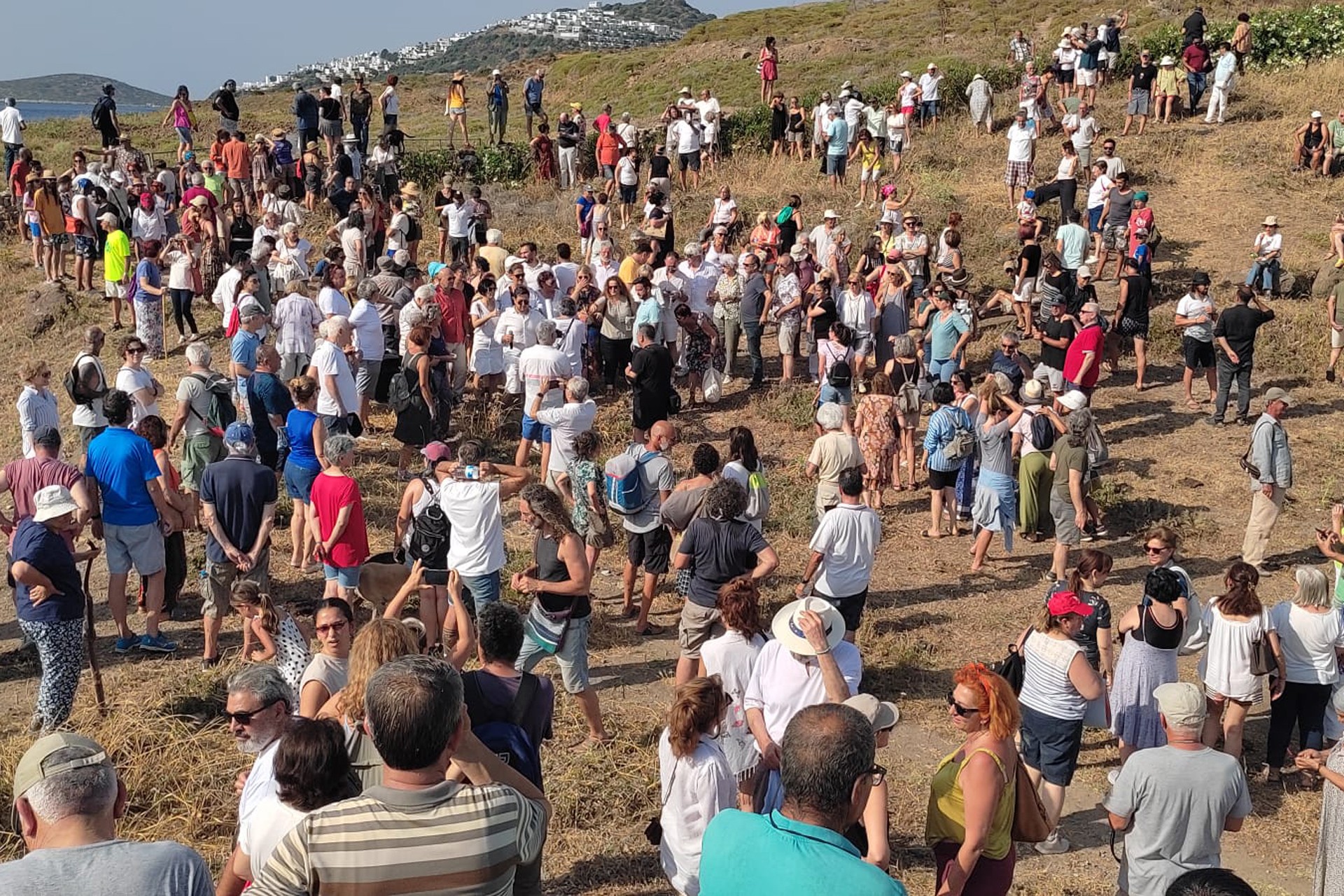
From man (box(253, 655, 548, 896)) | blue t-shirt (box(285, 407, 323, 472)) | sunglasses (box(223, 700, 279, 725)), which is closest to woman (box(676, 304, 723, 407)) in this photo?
blue t-shirt (box(285, 407, 323, 472))

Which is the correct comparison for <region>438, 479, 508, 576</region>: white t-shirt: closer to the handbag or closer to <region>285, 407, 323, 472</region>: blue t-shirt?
→ <region>285, 407, 323, 472</region>: blue t-shirt

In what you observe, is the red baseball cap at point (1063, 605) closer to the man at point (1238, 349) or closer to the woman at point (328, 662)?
the woman at point (328, 662)

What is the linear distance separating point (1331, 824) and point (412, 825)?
431cm

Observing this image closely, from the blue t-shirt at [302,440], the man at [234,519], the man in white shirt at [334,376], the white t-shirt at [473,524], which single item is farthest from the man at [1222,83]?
the man at [234,519]

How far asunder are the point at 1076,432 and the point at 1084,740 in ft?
9.78

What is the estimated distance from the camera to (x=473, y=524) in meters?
7.90

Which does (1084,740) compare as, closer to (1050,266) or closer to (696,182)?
(1050,266)

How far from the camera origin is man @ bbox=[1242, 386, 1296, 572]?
1053 centimetres

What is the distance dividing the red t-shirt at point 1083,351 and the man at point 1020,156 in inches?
275

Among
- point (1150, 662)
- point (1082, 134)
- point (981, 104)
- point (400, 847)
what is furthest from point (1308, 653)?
point (981, 104)

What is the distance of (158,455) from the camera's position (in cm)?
923

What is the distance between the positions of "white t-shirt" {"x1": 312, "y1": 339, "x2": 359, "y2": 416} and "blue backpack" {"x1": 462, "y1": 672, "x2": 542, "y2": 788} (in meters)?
6.11

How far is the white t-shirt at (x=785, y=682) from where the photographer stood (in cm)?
575

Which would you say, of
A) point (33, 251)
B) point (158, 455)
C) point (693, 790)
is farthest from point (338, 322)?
point (33, 251)
